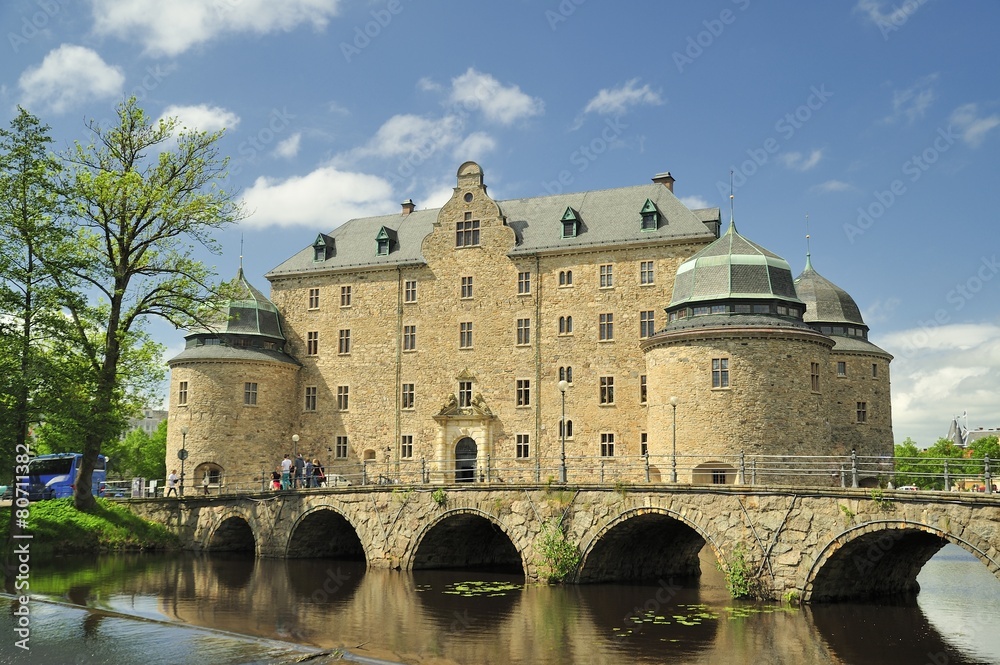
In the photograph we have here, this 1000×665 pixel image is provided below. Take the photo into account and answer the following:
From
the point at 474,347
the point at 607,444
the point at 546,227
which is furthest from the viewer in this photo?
the point at 546,227

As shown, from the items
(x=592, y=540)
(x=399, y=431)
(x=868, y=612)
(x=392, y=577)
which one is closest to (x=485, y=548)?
(x=392, y=577)

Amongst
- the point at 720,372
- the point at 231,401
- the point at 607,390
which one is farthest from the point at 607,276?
the point at 231,401

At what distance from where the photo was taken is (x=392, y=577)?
1204 inches

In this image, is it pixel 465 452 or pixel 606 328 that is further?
pixel 465 452

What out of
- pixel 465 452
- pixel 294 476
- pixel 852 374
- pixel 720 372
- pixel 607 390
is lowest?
pixel 294 476

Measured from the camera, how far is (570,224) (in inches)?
1767

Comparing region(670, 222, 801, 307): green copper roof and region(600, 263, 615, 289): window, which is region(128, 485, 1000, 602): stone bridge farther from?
region(600, 263, 615, 289): window

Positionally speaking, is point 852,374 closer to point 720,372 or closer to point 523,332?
point 720,372

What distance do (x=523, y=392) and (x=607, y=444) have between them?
469cm

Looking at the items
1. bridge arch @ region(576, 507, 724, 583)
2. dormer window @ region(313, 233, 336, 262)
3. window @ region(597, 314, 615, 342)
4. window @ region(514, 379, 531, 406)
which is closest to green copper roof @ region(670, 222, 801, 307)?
window @ region(597, 314, 615, 342)

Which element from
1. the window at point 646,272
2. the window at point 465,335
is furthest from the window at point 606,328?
the window at point 465,335

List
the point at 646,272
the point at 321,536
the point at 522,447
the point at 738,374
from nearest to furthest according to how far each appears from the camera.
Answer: the point at 738,374, the point at 321,536, the point at 646,272, the point at 522,447

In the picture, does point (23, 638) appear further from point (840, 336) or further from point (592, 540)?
point (840, 336)

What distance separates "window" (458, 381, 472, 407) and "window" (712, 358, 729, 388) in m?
13.7
